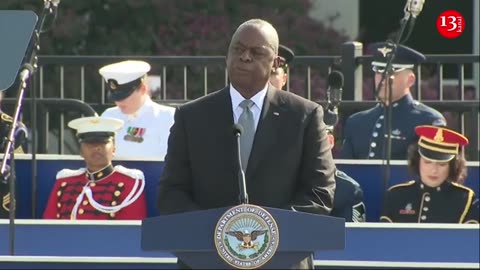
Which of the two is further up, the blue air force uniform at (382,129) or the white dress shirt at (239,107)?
the white dress shirt at (239,107)

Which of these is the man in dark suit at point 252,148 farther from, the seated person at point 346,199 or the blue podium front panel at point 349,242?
the seated person at point 346,199

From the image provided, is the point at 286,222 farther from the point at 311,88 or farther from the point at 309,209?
the point at 311,88

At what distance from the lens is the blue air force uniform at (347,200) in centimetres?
881

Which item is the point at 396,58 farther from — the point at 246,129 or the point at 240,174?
the point at 240,174

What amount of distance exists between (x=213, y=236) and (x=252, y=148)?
2.01 feet

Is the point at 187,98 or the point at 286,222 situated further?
the point at 187,98

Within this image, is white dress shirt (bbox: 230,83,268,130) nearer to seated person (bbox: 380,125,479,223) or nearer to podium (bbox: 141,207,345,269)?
podium (bbox: 141,207,345,269)

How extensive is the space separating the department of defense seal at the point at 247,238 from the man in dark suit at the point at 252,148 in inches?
17.9

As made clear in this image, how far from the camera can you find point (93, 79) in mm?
13906

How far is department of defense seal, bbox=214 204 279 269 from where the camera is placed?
5309mm

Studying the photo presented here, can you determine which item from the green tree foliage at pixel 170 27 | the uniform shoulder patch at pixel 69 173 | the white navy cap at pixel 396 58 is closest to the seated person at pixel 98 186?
the uniform shoulder patch at pixel 69 173

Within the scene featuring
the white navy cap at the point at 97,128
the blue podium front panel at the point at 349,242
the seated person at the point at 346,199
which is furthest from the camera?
the white navy cap at the point at 97,128

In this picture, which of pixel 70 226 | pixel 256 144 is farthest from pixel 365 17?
pixel 256 144

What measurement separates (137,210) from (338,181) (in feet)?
4.55
